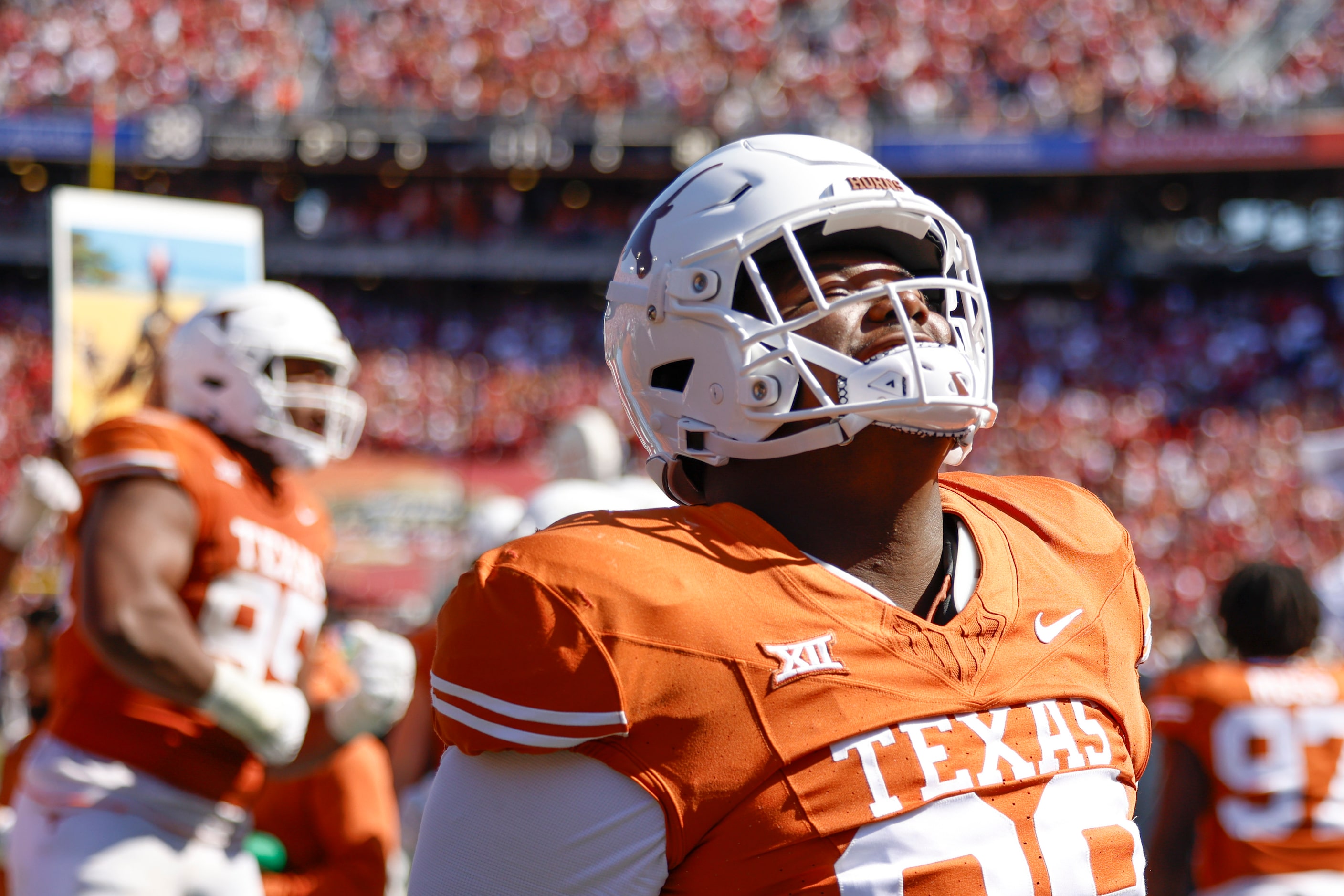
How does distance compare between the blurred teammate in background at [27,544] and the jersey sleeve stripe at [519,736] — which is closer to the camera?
the jersey sleeve stripe at [519,736]

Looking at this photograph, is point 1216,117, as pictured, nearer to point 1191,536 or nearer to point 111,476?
point 1191,536

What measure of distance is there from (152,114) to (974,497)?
67.5 ft

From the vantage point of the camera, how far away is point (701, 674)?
121cm

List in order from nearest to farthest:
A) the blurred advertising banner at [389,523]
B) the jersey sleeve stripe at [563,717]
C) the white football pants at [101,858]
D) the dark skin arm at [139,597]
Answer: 1. the jersey sleeve stripe at [563,717]
2. the dark skin arm at [139,597]
3. the white football pants at [101,858]
4. the blurred advertising banner at [389,523]

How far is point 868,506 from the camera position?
4.65ft

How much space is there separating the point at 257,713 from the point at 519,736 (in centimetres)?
160

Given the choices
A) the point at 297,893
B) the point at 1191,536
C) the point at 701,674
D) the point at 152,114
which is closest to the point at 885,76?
the point at 1191,536

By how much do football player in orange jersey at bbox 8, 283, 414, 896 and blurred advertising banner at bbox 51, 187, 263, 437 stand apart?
5.89ft

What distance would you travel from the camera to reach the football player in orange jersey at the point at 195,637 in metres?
2.54

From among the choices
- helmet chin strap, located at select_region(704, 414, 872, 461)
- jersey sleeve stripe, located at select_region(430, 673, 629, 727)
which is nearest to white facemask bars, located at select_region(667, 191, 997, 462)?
helmet chin strap, located at select_region(704, 414, 872, 461)

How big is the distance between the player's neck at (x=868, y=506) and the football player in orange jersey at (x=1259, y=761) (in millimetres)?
2117

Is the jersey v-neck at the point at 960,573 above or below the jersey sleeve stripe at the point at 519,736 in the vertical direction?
above

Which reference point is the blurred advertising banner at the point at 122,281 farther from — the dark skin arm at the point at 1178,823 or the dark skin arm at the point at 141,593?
the dark skin arm at the point at 1178,823

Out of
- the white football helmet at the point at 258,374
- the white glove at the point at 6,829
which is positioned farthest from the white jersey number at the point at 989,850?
the white glove at the point at 6,829
